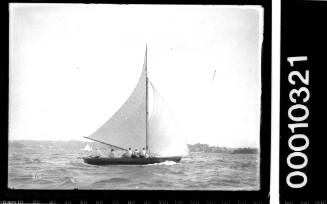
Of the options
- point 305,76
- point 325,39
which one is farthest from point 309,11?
point 305,76

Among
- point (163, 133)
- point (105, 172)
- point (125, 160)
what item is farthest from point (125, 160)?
point (163, 133)

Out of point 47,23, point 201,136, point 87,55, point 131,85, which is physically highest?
point 47,23

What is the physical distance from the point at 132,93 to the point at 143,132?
197mm

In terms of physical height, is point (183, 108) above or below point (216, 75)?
below

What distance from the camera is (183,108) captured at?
2207mm

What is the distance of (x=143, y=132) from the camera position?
2256mm

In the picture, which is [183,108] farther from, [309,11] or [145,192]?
[309,11]

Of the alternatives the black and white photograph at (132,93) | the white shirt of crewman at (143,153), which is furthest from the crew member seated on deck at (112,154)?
the white shirt of crewman at (143,153)

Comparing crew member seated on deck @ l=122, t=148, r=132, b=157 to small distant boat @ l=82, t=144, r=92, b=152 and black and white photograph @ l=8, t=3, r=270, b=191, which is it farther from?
small distant boat @ l=82, t=144, r=92, b=152

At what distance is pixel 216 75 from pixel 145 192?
644 mm

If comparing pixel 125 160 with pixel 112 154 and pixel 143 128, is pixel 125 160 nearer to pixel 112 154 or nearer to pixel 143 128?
pixel 112 154

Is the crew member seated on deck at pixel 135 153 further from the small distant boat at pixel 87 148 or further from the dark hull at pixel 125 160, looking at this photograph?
the small distant boat at pixel 87 148

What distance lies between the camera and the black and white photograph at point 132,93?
2.19 metres

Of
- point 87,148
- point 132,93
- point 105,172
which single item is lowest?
point 105,172
